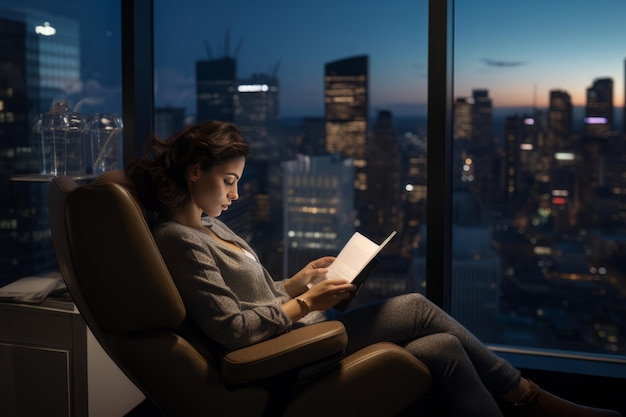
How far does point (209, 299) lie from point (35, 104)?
156 centimetres

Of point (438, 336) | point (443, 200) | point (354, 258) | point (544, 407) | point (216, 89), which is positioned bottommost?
point (544, 407)

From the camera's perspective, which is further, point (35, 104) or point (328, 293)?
point (35, 104)

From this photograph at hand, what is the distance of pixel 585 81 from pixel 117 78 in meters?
2.02

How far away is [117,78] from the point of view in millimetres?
3246

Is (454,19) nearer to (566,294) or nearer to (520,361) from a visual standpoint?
(566,294)

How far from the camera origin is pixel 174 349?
1804mm

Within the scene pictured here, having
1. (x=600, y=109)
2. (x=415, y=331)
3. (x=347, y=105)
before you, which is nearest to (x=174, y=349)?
(x=415, y=331)

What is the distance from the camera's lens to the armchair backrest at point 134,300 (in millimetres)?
1737

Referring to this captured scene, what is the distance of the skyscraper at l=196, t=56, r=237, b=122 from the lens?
3.28 metres

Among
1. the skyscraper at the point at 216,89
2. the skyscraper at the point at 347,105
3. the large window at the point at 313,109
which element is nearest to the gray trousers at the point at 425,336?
the large window at the point at 313,109

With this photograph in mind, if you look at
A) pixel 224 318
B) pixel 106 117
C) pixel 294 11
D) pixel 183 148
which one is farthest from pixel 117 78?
pixel 224 318

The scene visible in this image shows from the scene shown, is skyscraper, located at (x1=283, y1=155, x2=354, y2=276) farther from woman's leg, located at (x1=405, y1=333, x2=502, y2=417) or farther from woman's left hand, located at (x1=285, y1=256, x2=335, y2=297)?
woman's leg, located at (x1=405, y1=333, x2=502, y2=417)

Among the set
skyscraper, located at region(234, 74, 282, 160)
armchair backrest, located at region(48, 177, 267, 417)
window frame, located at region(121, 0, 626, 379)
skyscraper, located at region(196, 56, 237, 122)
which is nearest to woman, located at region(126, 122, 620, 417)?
armchair backrest, located at region(48, 177, 267, 417)

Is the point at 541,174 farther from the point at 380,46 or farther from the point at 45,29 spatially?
the point at 45,29
